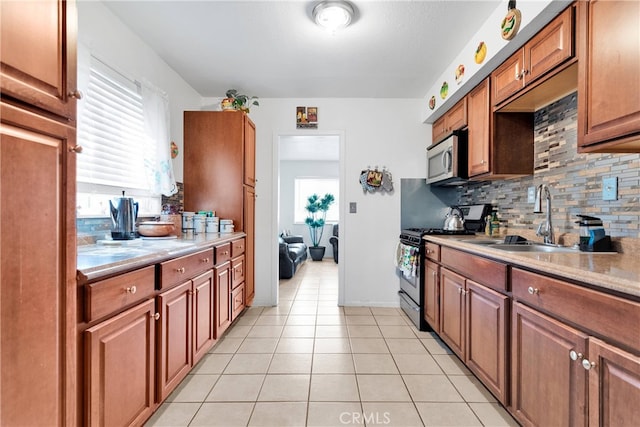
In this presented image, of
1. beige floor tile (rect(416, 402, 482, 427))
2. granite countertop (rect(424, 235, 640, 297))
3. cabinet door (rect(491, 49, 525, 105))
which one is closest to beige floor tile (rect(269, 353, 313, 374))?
beige floor tile (rect(416, 402, 482, 427))

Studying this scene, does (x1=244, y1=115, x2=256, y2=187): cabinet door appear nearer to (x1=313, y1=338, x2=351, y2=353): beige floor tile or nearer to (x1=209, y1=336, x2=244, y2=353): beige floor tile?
(x1=209, y1=336, x2=244, y2=353): beige floor tile

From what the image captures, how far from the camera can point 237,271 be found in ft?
9.14

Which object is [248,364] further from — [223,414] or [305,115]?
[305,115]

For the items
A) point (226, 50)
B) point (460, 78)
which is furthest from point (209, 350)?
point (460, 78)

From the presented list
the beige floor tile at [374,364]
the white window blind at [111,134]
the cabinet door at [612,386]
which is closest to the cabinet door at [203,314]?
the white window blind at [111,134]

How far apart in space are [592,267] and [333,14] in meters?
1.88

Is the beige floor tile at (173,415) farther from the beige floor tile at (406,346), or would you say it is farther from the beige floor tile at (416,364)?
the beige floor tile at (406,346)

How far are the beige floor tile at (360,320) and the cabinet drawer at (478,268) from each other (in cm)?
104

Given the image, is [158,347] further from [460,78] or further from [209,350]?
[460,78]

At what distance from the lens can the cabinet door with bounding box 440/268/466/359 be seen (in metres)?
2.02

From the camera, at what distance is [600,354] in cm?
96

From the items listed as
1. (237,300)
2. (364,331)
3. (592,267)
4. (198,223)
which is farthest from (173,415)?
(592,267)

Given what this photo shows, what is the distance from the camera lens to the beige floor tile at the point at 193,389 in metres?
1.72

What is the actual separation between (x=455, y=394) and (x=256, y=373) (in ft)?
4.03
